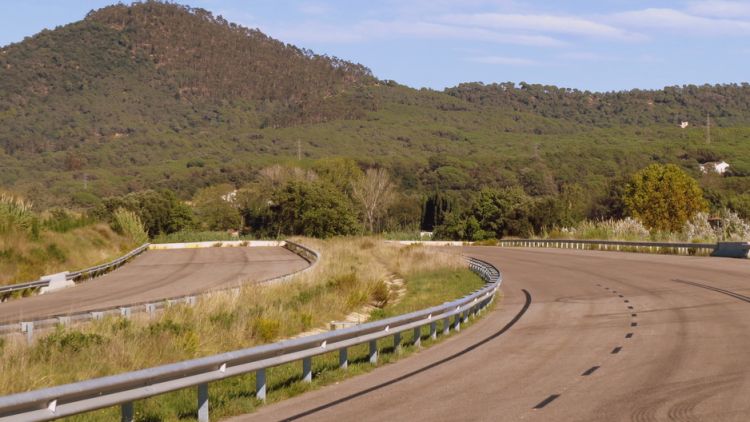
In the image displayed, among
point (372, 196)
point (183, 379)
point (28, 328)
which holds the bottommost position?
Result: point (28, 328)

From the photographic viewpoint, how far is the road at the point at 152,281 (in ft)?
83.4

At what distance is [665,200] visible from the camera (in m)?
85.2

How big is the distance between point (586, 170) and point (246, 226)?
93989 millimetres

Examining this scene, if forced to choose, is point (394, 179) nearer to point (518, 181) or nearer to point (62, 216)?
point (518, 181)

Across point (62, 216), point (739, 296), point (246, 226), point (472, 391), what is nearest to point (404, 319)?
point (472, 391)

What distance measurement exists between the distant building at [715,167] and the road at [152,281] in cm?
13132

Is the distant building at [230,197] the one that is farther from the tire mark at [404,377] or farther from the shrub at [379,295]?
the tire mark at [404,377]

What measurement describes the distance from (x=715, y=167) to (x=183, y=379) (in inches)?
6855

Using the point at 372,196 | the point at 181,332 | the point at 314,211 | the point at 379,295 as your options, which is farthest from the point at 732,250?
the point at 372,196

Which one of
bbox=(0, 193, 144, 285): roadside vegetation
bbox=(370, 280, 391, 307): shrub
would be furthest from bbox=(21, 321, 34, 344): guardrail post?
bbox=(0, 193, 144, 285): roadside vegetation

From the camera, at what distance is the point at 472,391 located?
11203 millimetres

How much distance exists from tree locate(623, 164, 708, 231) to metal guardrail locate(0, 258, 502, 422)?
73.3 meters

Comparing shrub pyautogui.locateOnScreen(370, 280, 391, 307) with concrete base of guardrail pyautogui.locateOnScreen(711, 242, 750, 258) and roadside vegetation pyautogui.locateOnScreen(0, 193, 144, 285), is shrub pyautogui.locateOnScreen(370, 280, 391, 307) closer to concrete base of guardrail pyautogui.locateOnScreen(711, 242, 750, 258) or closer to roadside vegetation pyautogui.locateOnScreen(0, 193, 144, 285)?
roadside vegetation pyautogui.locateOnScreen(0, 193, 144, 285)

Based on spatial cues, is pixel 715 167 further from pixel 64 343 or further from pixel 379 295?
pixel 64 343
